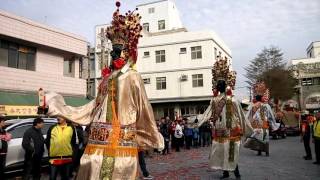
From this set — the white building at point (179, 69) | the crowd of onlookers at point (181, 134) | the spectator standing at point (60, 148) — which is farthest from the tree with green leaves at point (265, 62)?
the spectator standing at point (60, 148)

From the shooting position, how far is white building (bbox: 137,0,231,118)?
132 ft

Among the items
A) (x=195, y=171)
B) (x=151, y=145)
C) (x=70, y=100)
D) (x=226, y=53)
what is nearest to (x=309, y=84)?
(x=226, y=53)

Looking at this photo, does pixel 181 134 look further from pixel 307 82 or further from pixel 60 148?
pixel 307 82

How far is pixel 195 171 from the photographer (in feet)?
39.1

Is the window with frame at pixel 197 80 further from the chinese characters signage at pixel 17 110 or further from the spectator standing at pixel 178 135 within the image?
the chinese characters signage at pixel 17 110

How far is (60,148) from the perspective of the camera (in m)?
8.69

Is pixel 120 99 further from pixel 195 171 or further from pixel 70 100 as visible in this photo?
pixel 70 100

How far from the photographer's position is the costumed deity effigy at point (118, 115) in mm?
4520

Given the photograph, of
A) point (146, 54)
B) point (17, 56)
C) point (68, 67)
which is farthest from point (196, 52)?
point (17, 56)

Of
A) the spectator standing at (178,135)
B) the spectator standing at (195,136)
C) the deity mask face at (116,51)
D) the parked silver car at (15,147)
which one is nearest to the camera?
the deity mask face at (116,51)

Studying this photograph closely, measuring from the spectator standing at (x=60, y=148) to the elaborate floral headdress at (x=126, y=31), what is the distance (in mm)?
4205

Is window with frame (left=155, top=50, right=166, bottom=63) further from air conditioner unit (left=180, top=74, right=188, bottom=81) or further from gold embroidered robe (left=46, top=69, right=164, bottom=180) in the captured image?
gold embroidered robe (left=46, top=69, right=164, bottom=180)

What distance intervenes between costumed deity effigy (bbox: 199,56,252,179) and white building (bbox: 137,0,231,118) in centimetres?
2902

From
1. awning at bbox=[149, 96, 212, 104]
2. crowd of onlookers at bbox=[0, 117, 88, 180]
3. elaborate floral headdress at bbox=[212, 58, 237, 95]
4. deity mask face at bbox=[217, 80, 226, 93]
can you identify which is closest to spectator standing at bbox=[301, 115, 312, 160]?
elaborate floral headdress at bbox=[212, 58, 237, 95]
